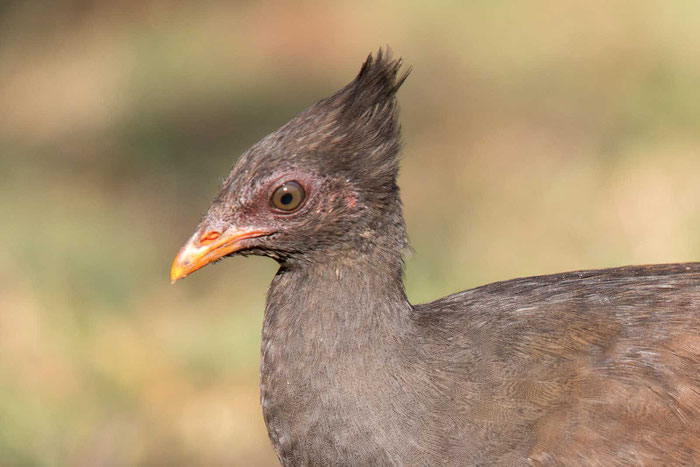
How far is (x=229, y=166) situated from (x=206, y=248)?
5105 mm

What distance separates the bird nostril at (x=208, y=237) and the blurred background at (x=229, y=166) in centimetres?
216

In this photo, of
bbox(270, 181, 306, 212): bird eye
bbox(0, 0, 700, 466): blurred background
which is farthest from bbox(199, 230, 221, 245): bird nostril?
bbox(0, 0, 700, 466): blurred background

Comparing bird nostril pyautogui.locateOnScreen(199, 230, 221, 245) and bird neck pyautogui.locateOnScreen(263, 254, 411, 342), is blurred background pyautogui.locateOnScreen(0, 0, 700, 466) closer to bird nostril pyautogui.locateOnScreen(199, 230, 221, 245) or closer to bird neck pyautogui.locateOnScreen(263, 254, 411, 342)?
bird neck pyautogui.locateOnScreen(263, 254, 411, 342)

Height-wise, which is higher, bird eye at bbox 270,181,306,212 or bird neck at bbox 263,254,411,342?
bird eye at bbox 270,181,306,212

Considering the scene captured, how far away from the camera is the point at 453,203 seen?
28.5 feet

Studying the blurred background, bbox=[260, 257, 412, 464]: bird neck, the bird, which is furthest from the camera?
the blurred background

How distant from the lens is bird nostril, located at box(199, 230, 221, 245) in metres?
4.29

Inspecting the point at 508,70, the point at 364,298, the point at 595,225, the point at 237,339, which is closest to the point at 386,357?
the point at 364,298

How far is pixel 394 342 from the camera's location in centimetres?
421

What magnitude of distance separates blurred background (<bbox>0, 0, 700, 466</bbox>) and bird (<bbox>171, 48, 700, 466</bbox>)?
2.01 meters

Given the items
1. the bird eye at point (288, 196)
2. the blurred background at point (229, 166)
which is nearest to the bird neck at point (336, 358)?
the bird eye at point (288, 196)

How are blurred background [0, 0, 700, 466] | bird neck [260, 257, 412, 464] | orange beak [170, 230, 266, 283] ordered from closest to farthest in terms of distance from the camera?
bird neck [260, 257, 412, 464] < orange beak [170, 230, 266, 283] < blurred background [0, 0, 700, 466]

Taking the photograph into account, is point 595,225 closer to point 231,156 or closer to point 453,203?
point 453,203

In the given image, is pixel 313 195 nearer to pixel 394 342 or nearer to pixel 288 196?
pixel 288 196
